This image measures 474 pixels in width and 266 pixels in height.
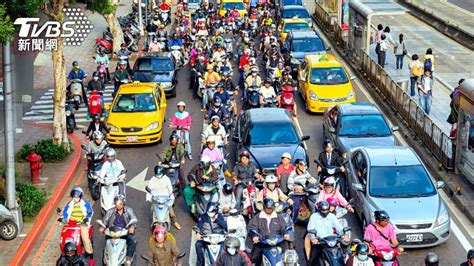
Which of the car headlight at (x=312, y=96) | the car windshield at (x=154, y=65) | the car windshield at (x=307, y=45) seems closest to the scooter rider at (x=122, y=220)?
the car headlight at (x=312, y=96)

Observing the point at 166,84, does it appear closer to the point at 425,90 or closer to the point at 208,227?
the point at 425,90

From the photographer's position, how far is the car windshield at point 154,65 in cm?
3338

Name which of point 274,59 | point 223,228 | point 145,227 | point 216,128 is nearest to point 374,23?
point 274,59

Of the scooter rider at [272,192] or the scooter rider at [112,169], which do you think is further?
the scooter rider at [112,169]

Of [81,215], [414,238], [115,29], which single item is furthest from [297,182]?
[115,29]

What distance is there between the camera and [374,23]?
53.0 metres

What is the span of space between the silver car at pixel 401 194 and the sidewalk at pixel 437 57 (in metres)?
8.97

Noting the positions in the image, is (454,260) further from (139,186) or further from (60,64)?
(60,64)

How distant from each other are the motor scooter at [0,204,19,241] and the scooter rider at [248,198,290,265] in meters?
5.76

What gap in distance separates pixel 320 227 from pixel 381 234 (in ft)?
3.37

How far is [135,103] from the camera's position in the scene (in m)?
27.0

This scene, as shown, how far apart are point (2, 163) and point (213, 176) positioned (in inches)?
309

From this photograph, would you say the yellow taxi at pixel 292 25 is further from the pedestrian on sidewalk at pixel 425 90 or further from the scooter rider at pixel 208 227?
the scooter rider at pixel 208 227

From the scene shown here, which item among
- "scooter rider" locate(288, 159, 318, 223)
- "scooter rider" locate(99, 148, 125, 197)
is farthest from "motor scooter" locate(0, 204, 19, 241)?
"scooter rider" locate(288, 159, 318, 223)
